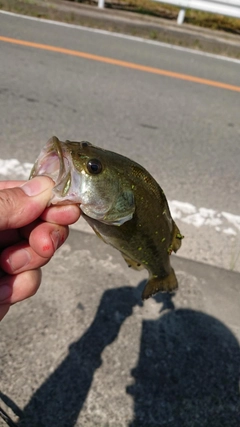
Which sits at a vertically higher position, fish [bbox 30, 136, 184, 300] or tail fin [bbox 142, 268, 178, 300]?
fish [bbox 30, 136, 184, 300]

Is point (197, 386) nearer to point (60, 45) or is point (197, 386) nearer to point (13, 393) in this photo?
point (13, 393)

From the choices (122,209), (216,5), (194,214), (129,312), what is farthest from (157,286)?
(216,5)

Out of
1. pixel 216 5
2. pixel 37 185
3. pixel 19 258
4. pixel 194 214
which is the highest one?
pixel 216 5

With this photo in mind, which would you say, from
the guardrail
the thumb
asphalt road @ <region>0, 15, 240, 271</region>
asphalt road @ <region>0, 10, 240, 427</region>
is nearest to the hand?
the thumb

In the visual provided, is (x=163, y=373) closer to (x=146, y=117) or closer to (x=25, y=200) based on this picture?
(x=25, y=200)

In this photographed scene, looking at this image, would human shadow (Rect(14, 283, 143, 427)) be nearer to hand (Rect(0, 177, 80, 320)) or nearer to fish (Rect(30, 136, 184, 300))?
hand (Rect(0, 177, 80, 320))
